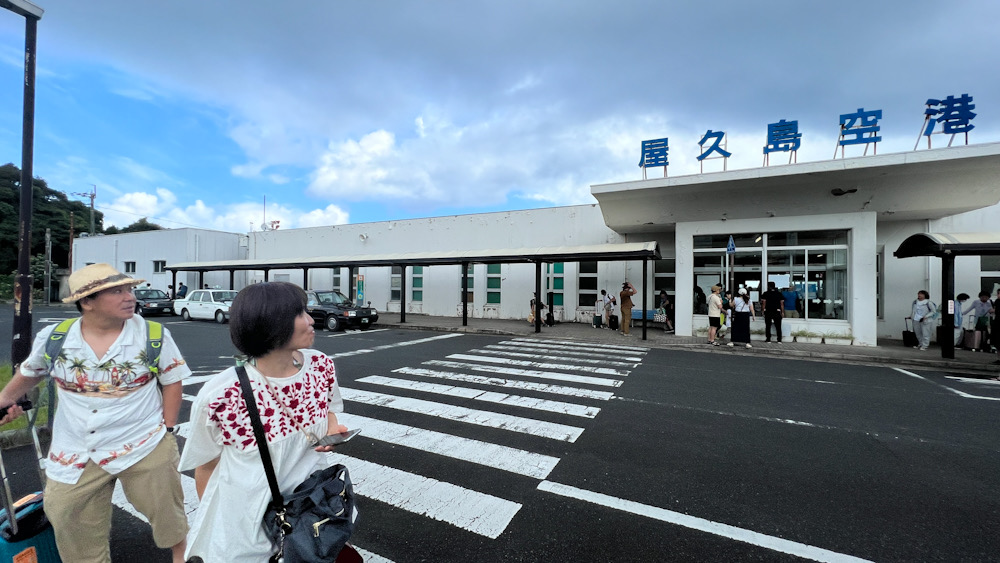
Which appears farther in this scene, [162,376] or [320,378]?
[162,376]

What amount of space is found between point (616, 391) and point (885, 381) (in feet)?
18.5

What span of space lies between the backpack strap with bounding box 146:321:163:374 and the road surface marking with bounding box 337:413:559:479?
7.91 feet

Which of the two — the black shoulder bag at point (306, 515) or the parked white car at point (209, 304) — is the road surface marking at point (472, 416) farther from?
the parked white car at point (209, 304)

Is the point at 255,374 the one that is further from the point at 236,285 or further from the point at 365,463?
the point at 236,285

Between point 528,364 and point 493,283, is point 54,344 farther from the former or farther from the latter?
point 493,283

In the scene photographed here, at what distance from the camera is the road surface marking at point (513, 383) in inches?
254

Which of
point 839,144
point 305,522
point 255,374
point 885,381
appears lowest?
point 885,381

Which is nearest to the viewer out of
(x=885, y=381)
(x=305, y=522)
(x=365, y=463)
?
(x=305, y=522)

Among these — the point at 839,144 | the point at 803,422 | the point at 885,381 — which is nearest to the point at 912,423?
the point at 803,422

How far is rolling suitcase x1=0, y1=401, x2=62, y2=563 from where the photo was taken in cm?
186

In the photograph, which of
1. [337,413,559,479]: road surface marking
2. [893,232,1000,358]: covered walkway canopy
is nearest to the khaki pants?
[337,413,559,479]: road surface marking

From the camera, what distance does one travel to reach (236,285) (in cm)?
2864

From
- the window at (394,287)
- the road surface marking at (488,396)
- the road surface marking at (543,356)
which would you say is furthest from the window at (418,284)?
the road surface marking at (488,396)

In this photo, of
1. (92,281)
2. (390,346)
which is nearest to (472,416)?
(92,281)
